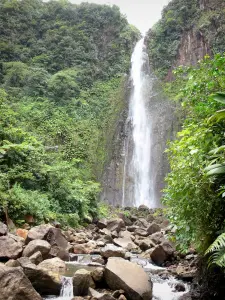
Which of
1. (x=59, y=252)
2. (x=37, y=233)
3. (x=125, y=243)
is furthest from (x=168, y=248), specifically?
(x=37, y=233)

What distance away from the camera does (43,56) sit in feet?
103

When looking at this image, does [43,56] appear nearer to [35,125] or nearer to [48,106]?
[48,106]

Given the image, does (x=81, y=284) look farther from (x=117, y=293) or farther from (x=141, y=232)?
(x=141, y=232)

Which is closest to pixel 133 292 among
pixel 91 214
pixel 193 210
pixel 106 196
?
pixel 193 210

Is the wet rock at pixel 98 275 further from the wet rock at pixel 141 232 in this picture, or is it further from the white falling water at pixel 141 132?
the white falling water at pixel 141 132

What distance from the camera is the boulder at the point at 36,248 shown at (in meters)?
6.13

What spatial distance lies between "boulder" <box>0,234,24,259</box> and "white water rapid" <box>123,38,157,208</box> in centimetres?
1792

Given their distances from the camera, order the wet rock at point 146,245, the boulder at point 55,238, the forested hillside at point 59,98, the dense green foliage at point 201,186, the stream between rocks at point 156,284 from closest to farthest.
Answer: the dense green foliage at point 201,186, the stream between rocks at point 156,284, the boulder at point 55,238, the wet rock at point 146,245, the forested hillside at point 59,98

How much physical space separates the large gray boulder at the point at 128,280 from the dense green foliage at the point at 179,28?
27050mm

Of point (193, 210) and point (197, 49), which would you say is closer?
point (193, 210)

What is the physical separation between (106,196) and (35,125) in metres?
7.96

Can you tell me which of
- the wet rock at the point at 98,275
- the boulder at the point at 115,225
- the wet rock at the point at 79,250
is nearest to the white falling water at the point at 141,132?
the boulder at the point at 115,225

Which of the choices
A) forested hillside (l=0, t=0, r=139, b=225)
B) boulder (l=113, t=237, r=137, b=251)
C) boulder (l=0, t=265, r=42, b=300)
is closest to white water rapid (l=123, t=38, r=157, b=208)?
forested hillside (l=0, t=0, r=139, b=225)

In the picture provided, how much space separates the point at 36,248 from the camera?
6230 millimetres
